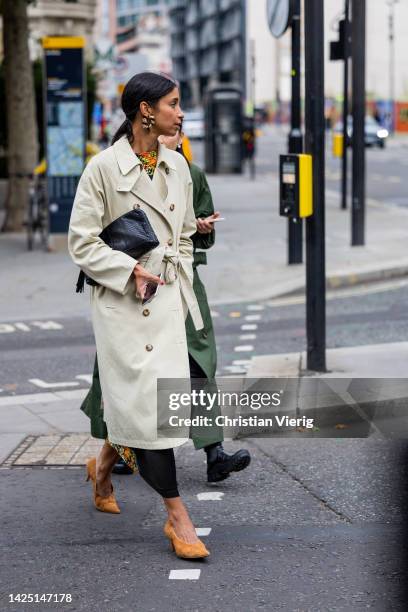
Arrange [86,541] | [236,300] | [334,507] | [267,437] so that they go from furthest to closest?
[236,300], [267,437], [334,507], [86,541]

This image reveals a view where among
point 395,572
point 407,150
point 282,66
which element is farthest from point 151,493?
point 282,66

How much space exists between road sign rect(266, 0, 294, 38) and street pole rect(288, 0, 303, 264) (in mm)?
1317

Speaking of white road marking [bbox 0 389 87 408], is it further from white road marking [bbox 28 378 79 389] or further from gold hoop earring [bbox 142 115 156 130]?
gold hoop earring [bbox 142 115 156 130]

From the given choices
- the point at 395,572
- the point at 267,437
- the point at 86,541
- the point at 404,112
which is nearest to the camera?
the point at 395,572

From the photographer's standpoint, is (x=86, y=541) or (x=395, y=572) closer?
(x=395, y=572)

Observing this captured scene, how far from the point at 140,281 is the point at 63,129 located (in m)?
11.5

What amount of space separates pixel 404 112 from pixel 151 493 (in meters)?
72.6

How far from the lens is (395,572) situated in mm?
4371

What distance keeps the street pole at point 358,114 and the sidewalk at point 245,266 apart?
0.40 m

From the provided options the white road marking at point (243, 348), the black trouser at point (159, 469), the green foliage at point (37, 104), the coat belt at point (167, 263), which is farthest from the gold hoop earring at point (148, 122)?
the green foliage at point (37, 104)

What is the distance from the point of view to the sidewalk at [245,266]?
1177 cm

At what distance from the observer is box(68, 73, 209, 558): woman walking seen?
447 cm

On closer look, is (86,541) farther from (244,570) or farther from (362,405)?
(362,405)

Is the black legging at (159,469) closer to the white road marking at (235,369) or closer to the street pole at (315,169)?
the street pole at (315,169)
